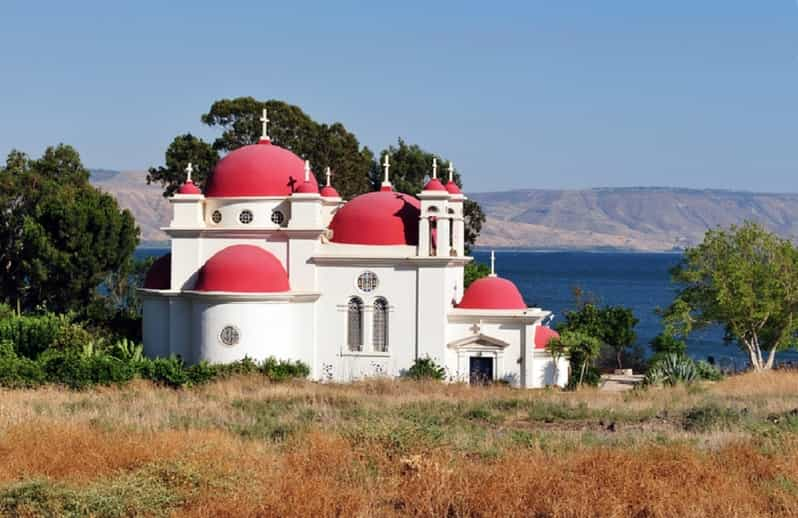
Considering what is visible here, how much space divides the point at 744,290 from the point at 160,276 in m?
19.4

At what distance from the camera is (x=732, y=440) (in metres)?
17.4

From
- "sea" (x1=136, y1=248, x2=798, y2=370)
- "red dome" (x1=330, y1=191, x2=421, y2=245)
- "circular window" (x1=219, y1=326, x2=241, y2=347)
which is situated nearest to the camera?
"circular window" (x1=219, y1=326, x2=241, y2=347)

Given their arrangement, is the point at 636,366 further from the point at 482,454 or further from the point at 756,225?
the point at 482,454

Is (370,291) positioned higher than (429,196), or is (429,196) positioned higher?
(429,196)

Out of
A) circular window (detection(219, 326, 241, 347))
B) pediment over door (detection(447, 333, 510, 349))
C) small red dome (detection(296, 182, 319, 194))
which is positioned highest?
small red dome (detection(296, 182, 319, 194))

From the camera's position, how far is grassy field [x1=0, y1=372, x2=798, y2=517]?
12852mm

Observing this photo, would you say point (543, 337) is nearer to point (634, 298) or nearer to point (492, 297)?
point (492, 297)

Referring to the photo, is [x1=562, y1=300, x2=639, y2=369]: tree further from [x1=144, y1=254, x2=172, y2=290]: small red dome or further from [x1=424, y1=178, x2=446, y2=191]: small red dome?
[x1=144, y1=254, x2=172, y2=290]: small red dome

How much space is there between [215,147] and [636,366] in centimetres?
2309

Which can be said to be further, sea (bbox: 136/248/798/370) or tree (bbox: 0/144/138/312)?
sea (bbox: 136/248/798/370)

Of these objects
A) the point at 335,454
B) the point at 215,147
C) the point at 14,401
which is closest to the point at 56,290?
the point at 215,147

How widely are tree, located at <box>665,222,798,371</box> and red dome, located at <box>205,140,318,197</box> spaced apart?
1478cm

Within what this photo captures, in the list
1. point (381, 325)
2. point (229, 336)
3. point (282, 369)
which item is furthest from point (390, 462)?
point (381, 325)

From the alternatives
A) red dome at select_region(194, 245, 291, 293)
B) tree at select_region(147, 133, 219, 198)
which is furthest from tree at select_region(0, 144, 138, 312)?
red dome at select_region(194, 245, 291, 293)
